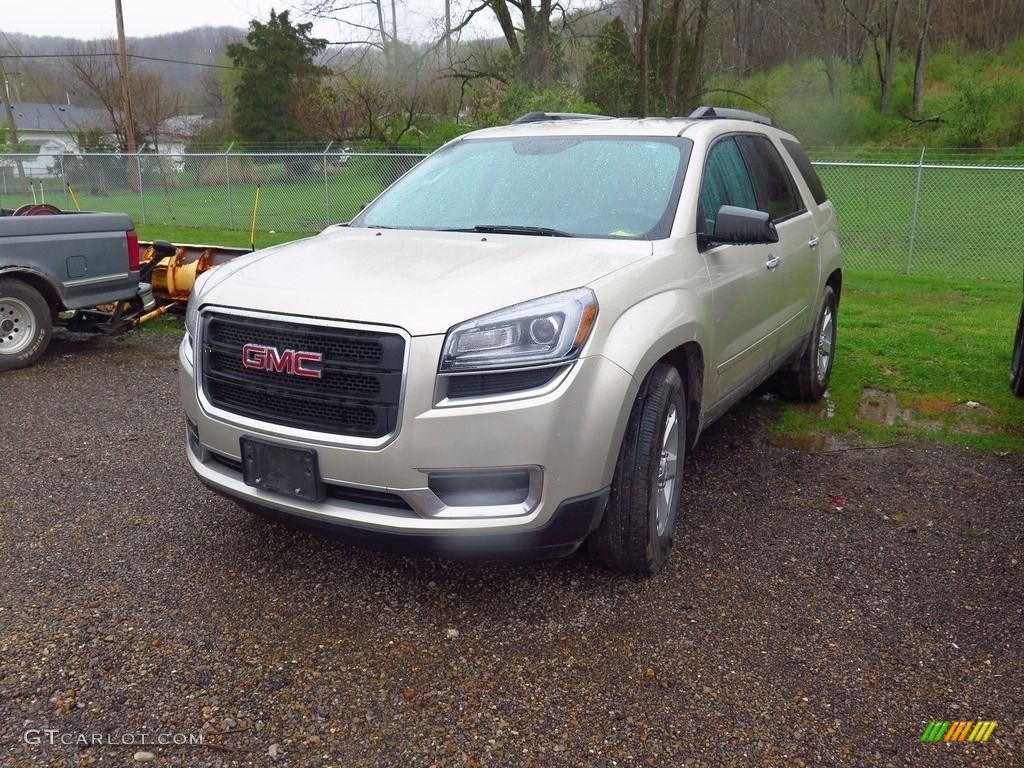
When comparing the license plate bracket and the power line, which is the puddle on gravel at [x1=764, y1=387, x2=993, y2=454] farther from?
the power line

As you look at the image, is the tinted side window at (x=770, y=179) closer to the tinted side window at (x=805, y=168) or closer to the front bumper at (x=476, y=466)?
the tinted side window at (x=805, y=168)

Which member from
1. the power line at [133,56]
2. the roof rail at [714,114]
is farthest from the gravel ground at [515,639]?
the power line at [133,56]

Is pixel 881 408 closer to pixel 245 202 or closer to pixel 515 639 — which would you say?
pixel 515 639

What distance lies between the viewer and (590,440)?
10.00ft

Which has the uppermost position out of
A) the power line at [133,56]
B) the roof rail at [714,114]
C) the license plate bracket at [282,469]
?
the power line at [133,56]

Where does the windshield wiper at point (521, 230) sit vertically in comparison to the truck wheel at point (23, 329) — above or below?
above

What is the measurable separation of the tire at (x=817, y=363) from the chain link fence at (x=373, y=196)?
7.76 metres

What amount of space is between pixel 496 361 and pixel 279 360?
2.59 ft

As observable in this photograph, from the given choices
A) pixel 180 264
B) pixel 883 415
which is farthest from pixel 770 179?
pixel 180 264

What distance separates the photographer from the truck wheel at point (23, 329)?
23.5 feet

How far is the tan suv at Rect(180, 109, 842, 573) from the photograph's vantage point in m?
2.97

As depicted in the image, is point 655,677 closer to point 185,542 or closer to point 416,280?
point 416,280

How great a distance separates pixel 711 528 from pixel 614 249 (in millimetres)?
1435

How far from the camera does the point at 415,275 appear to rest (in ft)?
10.9
